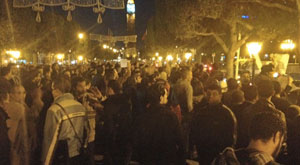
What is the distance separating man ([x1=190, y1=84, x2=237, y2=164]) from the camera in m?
4.64

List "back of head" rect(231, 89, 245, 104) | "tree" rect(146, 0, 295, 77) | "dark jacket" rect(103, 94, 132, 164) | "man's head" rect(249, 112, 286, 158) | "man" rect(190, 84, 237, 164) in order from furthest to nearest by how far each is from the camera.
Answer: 1. "tree" rect(146, 0, 295, 77)
2. "dark jacket" rect(103, 94, 132, 164)
3. "back of head" rect(231, 89, 245, 104)
4. "man" rect(190, 84, 237, 164)
5. "man's head" rect(249, 112, 286, 158)

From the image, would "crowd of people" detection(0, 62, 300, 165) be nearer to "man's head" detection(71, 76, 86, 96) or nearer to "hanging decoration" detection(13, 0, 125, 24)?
"man's head" detection(71, 76, 86, 96)

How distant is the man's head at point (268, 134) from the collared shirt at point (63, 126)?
2.84 meters

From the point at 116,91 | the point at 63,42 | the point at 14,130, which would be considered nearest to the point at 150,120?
the point at 14,130

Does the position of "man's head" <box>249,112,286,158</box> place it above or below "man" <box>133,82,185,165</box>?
above

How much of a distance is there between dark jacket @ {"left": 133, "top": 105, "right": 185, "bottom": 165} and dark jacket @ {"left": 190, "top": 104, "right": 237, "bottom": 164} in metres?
0.59

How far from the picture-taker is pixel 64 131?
467 cm

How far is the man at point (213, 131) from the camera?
464 centimetres

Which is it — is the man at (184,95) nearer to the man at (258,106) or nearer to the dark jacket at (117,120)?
the dark jacket at (117,120)

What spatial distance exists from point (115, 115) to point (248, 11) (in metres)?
14.3

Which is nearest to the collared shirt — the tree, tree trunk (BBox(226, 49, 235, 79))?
the tree

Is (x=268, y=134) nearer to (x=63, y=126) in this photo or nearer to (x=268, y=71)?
(x=63, y=126)

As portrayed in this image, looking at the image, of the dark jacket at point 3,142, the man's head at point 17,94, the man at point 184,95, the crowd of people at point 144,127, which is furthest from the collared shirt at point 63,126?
the man at point 184,95

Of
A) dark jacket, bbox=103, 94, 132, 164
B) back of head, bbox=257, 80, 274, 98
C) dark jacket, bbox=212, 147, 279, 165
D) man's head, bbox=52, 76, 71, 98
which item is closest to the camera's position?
dark jacket, bbox=212, 147, 279, 165
